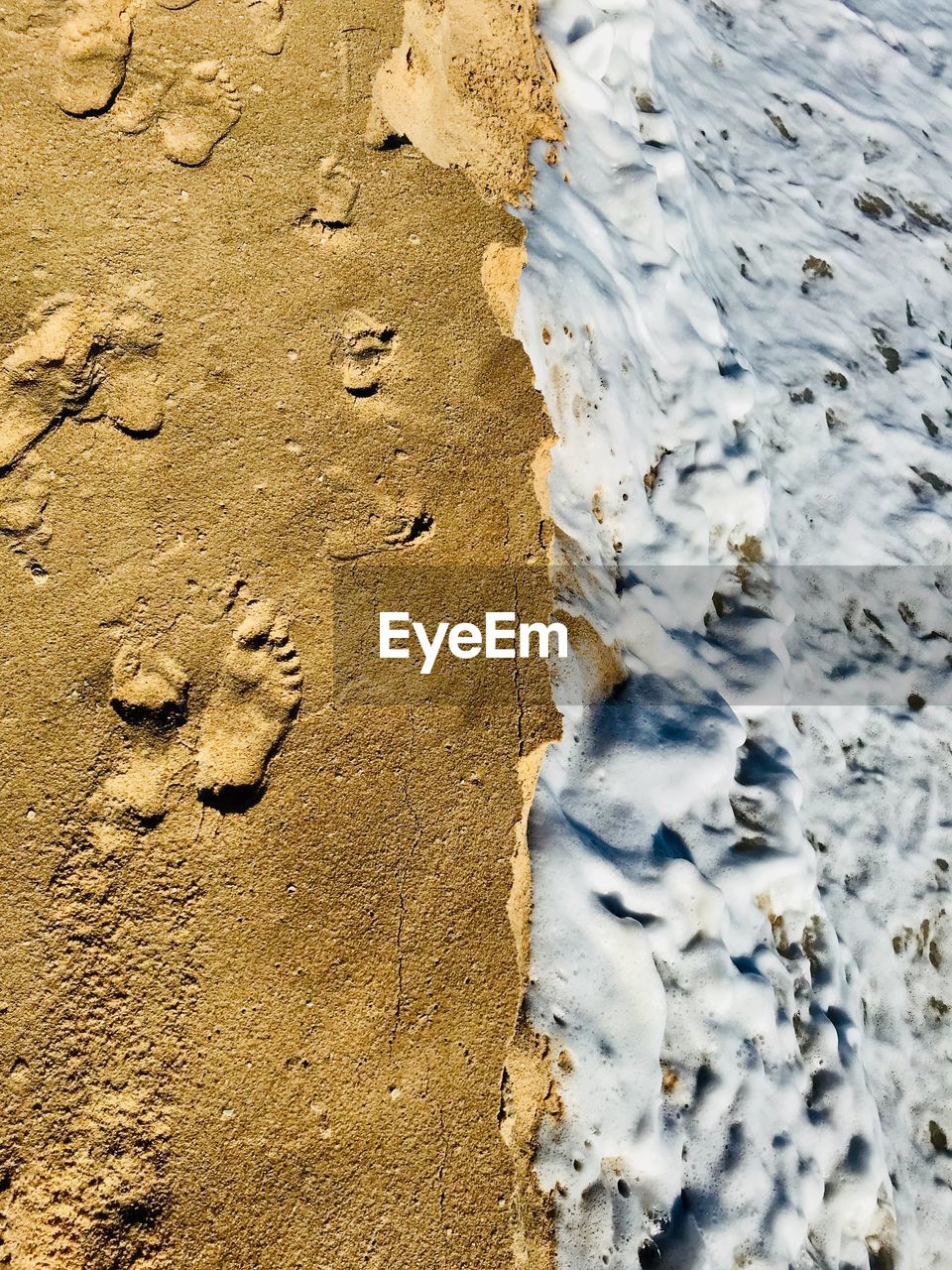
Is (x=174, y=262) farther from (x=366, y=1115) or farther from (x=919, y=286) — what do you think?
(x=919, y=286)

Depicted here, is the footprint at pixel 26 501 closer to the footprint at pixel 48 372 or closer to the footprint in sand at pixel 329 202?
the footprint at pixel 48 372

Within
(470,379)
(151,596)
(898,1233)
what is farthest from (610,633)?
(898,1233)

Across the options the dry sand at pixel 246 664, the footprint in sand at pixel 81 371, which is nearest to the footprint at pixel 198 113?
the dry sand at pixel 246 664

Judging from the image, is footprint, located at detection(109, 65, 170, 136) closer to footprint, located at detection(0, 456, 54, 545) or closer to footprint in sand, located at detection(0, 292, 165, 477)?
footprint in sand, located at detection(0, 292, 165, 477)

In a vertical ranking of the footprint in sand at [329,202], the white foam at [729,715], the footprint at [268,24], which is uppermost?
the footprint at [268,24]

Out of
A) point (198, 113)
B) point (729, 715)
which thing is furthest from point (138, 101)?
point (729, 715)

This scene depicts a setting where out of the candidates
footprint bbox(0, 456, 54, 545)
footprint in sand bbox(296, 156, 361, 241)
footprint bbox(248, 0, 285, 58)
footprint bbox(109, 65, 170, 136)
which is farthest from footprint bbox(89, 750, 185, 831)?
footprint bbox(248, 0, 285, 58)
